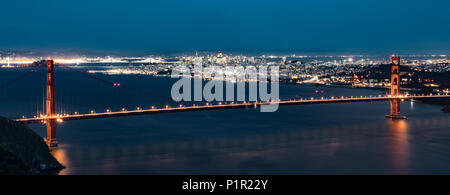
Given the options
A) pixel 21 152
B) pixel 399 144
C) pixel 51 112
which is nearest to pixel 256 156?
pixel 399 144

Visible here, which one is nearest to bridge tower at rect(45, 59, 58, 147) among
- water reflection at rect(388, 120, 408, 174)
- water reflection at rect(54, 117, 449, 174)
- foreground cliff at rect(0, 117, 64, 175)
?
water reflection at rect(54, 117, 449, 174)

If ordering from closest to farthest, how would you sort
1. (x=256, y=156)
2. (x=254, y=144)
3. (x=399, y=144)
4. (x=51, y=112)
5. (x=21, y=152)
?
1. (x=21, y=152)
2. (x=256, y=156)
3. (x=51, y=112)
4. (x=254, y=144)
5. (x=399, y=144)

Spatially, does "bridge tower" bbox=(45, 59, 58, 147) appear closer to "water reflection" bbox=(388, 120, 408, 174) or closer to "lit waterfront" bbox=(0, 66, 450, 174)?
"lit waterfront" bbox=(0, 66, 450, 174)

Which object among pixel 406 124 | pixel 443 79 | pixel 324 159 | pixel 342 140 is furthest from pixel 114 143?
pixel 443 79

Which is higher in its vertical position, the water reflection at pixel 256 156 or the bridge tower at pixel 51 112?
the bridge tower at pixel 51 112

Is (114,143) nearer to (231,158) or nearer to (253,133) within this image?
(231,158)

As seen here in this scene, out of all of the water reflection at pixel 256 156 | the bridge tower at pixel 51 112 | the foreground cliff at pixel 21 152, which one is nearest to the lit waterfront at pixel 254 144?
the water reflection at pixel 256 156

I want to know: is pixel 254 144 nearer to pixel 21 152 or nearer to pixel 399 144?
pixel 399 144

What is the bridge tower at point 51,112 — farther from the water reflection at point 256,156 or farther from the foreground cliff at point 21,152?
the foreground cliff at point 21,152

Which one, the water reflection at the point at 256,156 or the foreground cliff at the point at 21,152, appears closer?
the foreground cliff at the point at 21,152
